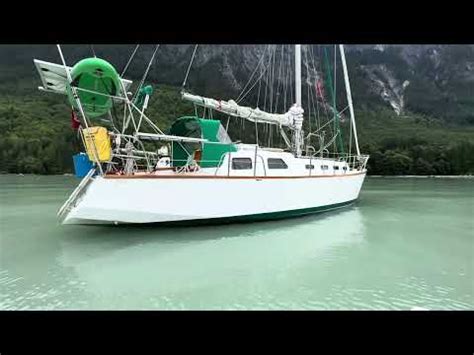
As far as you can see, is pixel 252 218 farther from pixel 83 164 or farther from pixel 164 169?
pixel 83 164

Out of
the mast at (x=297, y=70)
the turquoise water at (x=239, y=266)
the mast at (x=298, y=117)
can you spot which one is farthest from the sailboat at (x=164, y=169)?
the mast at (x=297, y=70)

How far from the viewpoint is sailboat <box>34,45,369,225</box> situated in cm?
869

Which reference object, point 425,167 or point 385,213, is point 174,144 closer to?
point 385,213

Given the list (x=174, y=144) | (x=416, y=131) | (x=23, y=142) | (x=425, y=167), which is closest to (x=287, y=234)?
(x=174, y=144)

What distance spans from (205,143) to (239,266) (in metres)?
4.79

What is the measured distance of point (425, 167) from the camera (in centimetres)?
6288

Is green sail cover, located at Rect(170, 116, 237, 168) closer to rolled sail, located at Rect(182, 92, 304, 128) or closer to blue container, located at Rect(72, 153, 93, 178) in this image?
rolled sail, located at Rect(182, 92, 304, 128)

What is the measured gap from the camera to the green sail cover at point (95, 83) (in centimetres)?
836

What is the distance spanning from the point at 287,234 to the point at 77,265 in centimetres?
535

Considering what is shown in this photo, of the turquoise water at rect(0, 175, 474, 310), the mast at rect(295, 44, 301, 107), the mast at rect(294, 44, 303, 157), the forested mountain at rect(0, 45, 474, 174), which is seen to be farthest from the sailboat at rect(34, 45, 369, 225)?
the forested mountain at rect(0, 45, 474, 174)

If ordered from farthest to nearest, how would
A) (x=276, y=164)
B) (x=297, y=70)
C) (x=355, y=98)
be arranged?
(x=355, y=98) → (x=297, y=70) → (x=276, y=164)

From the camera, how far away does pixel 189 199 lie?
31.3 ft

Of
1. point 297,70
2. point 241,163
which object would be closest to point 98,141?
point 241,163

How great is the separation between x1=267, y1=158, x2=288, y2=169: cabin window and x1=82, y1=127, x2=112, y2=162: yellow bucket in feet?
16.2
